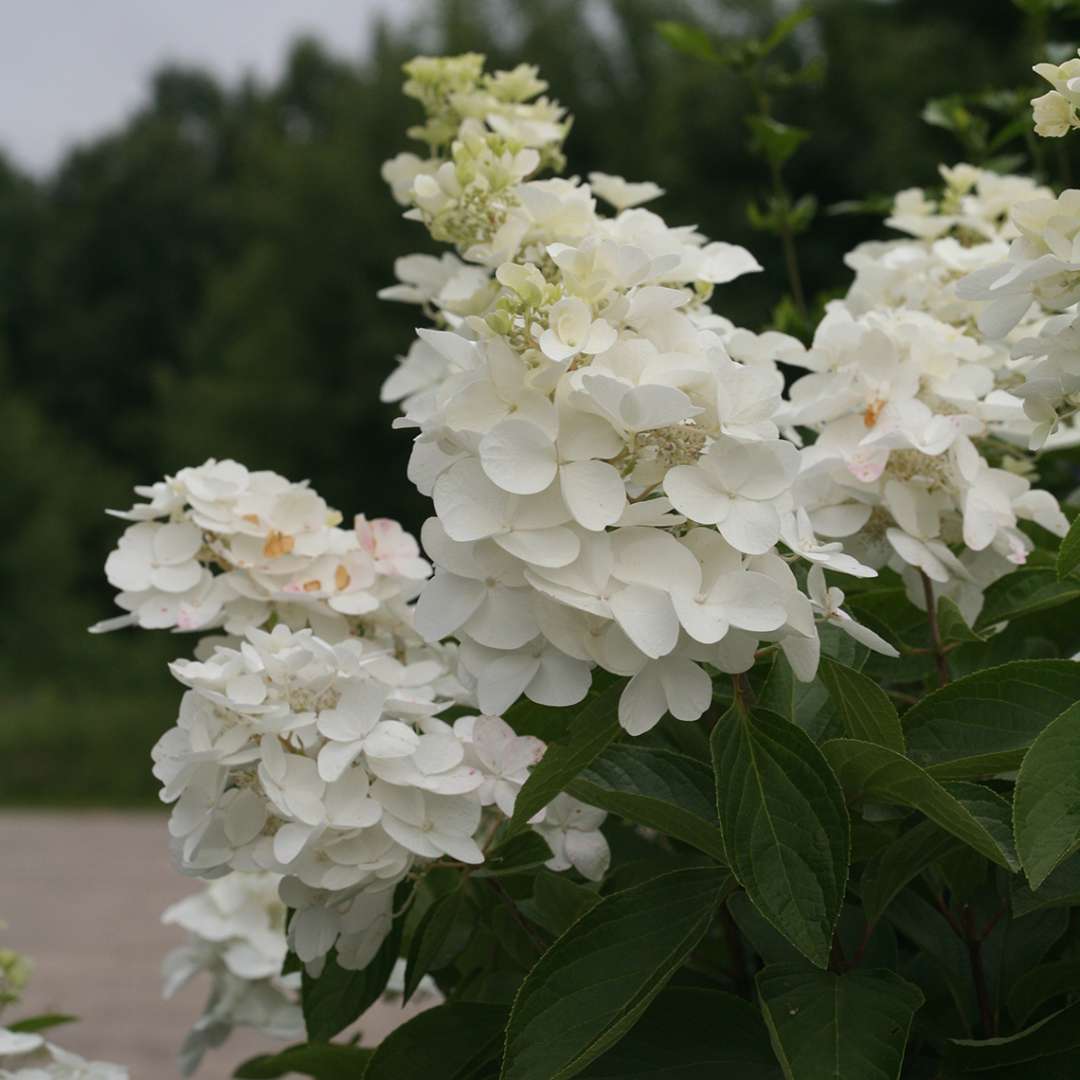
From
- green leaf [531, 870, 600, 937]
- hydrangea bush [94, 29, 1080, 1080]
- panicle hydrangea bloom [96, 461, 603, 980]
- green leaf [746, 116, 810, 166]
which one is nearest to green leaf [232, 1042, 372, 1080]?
hydrangea bush [94, 29, 1080, 1080]

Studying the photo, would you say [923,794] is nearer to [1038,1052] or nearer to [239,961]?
[1038,1052]

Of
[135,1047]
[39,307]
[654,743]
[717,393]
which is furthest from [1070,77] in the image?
[39,307]

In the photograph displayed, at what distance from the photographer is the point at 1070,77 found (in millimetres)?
818

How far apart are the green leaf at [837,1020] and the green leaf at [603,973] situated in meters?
0.06

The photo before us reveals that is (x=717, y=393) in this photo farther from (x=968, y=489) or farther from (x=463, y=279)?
(x=463, y=279)

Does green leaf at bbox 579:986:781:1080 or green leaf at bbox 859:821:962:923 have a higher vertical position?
green leaf at bbox 859:821:962:923

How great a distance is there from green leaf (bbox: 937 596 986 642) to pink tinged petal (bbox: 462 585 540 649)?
0.33 m

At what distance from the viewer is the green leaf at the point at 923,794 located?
2.49 feet

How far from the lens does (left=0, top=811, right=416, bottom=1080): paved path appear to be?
5.35 metres

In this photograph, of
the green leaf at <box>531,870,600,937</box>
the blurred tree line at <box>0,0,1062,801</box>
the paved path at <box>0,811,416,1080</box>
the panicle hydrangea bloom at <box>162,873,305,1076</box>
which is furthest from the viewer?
the blurred tree line at <box>0,0,1062,801</box>

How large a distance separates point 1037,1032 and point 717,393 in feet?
1.34

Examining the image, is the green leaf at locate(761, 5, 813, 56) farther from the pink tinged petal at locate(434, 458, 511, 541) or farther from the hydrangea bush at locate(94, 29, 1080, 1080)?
the pink tinged petal at locate(434, 458, 511, 541)

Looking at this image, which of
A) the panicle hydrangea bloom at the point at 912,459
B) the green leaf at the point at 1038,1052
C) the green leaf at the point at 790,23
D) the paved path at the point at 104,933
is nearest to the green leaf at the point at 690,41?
the green leaf at the point at 790,23

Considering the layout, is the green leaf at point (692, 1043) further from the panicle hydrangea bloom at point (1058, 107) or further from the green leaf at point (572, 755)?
the panicle hydrangea bloom at point (1058, 107)
